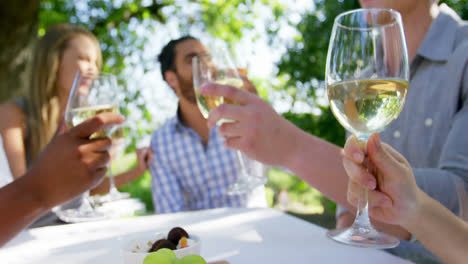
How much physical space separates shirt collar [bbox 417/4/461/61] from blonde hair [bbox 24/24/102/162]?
7.29ft

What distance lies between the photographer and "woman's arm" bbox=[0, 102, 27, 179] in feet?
8.61

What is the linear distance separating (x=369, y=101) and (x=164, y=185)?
2637mm

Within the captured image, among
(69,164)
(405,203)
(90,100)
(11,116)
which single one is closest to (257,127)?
(405,203)

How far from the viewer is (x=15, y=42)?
601 centimetres

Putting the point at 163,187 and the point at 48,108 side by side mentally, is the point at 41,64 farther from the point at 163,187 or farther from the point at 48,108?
the point at 163,187

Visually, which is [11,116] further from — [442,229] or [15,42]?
[15,42]

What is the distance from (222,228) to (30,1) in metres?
6.01

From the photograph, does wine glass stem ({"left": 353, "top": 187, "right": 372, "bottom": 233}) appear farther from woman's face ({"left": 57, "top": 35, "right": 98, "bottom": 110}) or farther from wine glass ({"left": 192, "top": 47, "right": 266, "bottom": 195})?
woman's face ({"left": 57, "top": 35, "right": 98, "bottom": 110})

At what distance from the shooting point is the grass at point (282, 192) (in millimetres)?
7500

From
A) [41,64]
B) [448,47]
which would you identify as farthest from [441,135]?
[41,64]

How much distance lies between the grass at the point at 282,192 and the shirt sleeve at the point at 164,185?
13.4ft

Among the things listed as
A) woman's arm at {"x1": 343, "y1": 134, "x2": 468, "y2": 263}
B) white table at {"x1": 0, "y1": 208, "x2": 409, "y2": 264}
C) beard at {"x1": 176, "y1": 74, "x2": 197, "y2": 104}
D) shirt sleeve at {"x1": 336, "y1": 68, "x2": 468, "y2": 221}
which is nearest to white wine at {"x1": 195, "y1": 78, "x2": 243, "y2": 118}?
white table at {"x1": 0, "y1": 208, "x2": 409, "y2": 264}

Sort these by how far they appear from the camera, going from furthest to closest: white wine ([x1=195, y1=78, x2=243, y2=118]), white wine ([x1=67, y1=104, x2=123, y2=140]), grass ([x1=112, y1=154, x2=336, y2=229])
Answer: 1. grass ([x1=112, y1=154, x2=336, y2=229])
2. white wine ([x1=67, y1=104, x2=123, y2=140])
3. white wine ([x1=195, y1=78, x2=243, y2=118])

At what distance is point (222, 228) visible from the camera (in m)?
1.52
